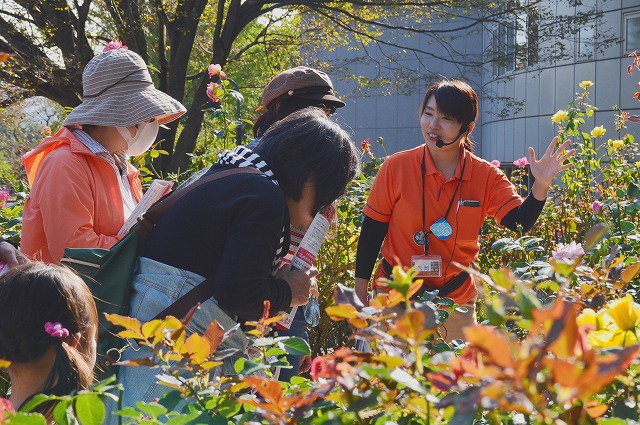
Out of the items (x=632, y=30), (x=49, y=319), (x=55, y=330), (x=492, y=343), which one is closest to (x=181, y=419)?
(x=492, y=343)

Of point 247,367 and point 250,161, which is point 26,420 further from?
point 250,161

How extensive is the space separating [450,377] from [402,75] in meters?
15.7

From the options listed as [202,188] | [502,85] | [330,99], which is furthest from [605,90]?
[202,188]

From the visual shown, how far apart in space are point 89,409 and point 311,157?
1.37 m

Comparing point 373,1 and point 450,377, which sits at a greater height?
point 373,1

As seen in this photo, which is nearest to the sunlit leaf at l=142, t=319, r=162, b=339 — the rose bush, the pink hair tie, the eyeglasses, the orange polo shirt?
the rose bush

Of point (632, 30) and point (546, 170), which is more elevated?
point (632, 30)

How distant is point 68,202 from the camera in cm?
282

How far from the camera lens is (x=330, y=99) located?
3744mm

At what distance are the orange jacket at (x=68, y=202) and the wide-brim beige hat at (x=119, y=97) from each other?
12 cm

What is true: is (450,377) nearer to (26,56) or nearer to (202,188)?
(202,188)

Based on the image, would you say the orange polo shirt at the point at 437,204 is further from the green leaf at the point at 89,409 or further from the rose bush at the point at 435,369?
the green leaf at the point at 89,409

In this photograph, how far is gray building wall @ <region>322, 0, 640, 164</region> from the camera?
19344 millimetres

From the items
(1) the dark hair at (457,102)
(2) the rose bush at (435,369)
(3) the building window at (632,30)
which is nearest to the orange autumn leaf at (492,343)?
(2) the rose bush at (435,369)
